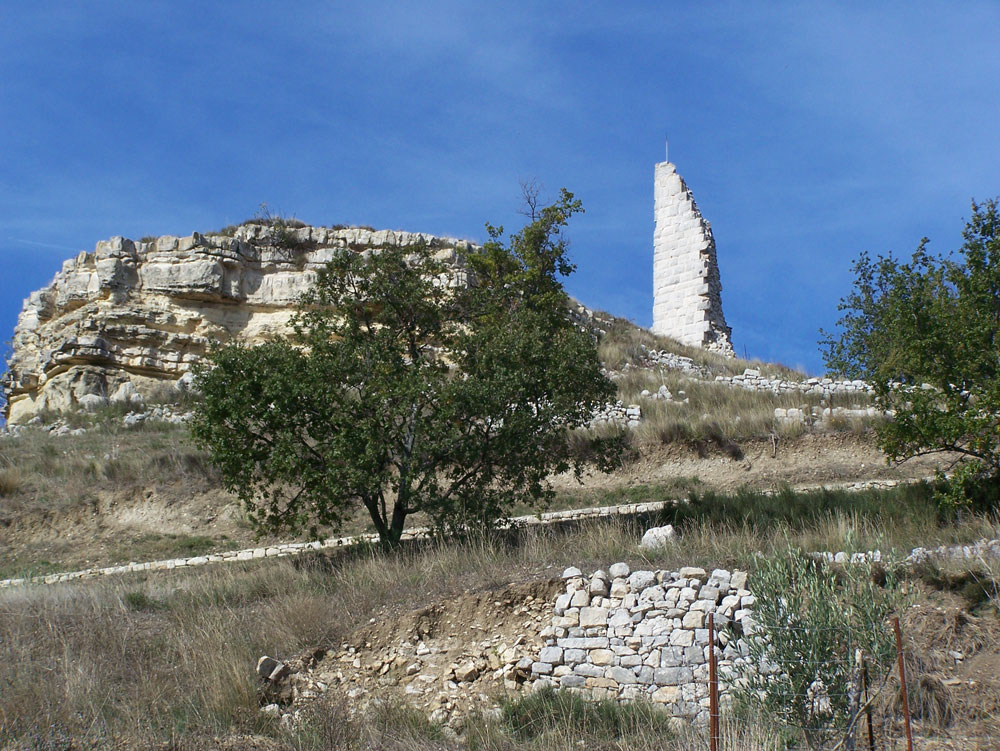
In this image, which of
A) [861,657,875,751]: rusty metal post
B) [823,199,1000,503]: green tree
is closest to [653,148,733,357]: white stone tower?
[823,199,1000,503]: green tree

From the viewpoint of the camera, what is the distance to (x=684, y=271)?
33156mm

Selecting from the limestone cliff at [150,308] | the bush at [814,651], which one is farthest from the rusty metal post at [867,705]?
the limestone cliff at [150,308]

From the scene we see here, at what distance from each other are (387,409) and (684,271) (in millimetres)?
22727

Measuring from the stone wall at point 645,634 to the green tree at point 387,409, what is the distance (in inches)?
153

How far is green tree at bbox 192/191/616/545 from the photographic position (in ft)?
40.3

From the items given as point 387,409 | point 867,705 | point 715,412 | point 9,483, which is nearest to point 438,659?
point 867,705

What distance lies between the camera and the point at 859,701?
6.50 metres

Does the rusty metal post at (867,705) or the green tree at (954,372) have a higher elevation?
the green tree at (954,372)

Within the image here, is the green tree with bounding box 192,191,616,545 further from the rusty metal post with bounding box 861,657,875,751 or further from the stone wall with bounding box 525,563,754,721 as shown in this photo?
the rusty metal post with bounding box 861,657,875,751

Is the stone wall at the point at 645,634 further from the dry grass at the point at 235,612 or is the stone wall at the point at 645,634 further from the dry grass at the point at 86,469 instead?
the dry grass at the point at 86,469

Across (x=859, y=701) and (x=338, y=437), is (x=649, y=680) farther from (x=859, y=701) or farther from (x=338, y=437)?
(x=338, y=437)

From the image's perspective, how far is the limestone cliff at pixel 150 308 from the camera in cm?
2697

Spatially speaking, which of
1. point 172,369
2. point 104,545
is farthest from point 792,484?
point 172,369

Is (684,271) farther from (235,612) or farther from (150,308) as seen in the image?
(235,612)
